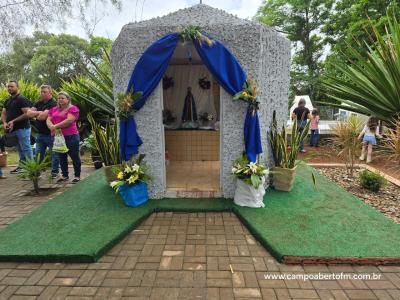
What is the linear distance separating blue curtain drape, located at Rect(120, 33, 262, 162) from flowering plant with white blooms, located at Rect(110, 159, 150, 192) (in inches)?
11.9

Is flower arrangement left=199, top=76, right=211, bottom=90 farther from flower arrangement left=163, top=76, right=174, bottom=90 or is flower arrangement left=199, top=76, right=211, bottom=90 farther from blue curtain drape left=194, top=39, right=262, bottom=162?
blue curtain drape left=194, top=39, right=262, bottom=162

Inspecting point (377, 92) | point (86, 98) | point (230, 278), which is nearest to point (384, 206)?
point (377, 92)

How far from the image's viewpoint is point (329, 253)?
2787 mm

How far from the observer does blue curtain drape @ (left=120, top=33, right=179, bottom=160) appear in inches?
147

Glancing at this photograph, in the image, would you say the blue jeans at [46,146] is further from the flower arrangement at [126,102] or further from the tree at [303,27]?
the tree at [303,27]

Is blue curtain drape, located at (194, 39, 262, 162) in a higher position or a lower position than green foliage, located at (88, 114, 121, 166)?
higher

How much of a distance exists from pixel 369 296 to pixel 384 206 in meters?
2.24

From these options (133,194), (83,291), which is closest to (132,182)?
(133,194)

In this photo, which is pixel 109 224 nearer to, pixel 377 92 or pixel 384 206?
pixel 384 206

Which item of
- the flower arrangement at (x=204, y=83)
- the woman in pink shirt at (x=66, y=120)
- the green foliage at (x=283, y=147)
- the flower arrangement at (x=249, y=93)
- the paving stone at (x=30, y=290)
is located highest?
the flower arrangement at (x=204, y=83)

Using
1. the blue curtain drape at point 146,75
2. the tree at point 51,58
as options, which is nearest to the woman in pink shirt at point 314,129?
the blue curtain drape at point 146,75

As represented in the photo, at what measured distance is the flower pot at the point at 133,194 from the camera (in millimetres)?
3949

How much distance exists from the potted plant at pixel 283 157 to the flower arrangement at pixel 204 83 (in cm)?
271

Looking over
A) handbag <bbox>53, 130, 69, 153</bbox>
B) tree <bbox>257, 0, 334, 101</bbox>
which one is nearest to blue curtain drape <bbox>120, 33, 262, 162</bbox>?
handbag <bbox>53, 130, 69, 153</bbox>
